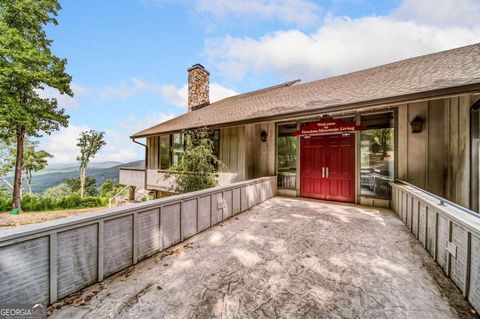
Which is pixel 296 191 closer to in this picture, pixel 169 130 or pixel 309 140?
pixel 309 140

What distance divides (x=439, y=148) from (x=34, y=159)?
31.7 meters

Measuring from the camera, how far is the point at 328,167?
613 cm

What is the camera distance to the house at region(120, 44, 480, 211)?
367 cm

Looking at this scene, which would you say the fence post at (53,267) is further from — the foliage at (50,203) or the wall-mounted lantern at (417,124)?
the foliage at (50,203)

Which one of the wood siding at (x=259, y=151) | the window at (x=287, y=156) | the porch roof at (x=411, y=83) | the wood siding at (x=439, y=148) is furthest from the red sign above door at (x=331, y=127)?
the wood siding at (x=259, y=151)

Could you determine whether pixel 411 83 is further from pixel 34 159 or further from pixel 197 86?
pixel 34 159

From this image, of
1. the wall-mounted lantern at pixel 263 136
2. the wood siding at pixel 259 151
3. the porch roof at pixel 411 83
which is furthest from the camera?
the wall-mounted lantern at pixel 263 136

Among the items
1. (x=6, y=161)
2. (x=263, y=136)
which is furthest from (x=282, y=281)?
(x=6, y=161)

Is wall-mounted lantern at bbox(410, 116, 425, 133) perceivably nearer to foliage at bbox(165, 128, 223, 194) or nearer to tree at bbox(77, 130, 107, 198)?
foliage at bbox(165, 128, 223, 194)

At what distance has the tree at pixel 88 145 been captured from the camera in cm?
2144

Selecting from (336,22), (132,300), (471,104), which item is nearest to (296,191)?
(471,104)

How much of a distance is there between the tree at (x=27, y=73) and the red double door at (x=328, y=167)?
1526cm

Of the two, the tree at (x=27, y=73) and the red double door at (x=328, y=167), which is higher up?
the tree at (x=27, y=73)

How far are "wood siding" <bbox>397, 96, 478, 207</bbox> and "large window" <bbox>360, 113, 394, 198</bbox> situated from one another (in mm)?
242
